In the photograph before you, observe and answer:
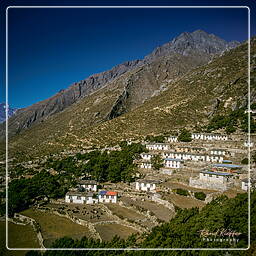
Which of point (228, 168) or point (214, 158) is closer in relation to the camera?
point (228, 168)

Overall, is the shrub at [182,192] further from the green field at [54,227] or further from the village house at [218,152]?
the village house at [218,152]

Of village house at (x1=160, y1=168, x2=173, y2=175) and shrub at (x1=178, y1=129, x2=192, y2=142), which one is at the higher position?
shrub at (x1=178, y1=129, x2=192, y2=142)

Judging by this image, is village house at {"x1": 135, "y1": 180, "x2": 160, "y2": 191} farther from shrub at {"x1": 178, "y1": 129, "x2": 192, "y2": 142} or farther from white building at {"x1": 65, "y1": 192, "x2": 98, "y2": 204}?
shrub at {"x1": 178, "y1": 129, "x2": 192, "y2": 142}

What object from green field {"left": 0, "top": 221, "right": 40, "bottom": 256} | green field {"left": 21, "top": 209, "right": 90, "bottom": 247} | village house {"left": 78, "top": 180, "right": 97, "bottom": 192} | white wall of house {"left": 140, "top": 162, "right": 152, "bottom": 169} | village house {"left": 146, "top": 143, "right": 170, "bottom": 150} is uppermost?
village house {"left": 146, "top": 143, "right": 170, "bottom": 150}

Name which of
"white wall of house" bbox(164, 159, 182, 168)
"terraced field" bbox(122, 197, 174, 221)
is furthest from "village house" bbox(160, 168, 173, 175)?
"terraced field" bbox(122, 197, 174, 221)

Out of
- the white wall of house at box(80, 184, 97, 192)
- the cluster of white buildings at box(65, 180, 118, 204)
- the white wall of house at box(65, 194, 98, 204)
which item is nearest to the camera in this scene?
the cluster of white buildings at box(65, 180, 118, 204)

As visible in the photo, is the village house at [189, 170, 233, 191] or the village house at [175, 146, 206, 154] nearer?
the village house at [189, 170, 233, 191]

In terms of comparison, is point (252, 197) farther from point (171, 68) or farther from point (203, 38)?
point (203, 38)

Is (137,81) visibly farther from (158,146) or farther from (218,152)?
(218,152)

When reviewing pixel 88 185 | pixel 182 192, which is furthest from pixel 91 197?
pixel 182 192
